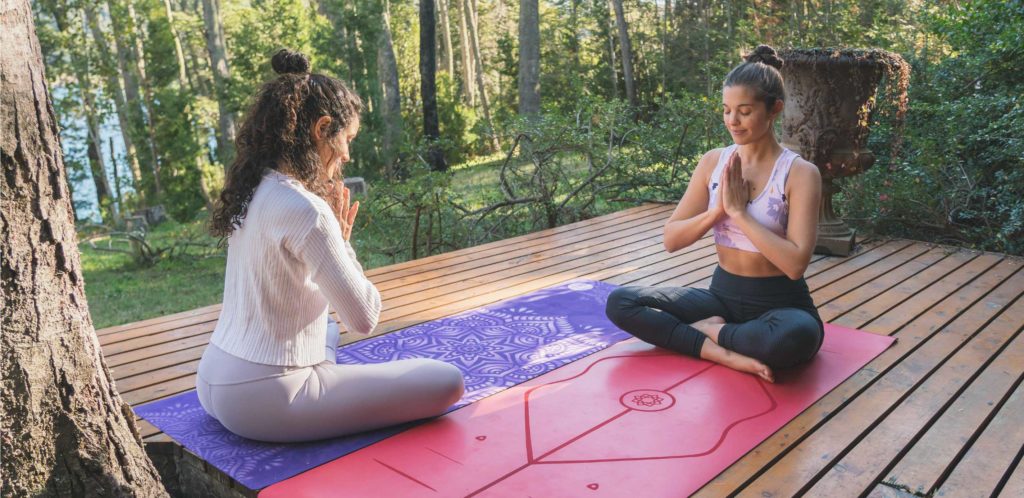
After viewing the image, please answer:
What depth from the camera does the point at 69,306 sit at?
5.33ft

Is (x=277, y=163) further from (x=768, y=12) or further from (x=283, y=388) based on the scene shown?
(x=768, y=12)

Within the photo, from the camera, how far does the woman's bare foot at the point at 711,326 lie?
8.32 feet

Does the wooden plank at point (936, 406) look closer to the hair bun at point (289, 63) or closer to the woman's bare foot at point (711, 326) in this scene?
the woman's bare foot at point (711, 326)

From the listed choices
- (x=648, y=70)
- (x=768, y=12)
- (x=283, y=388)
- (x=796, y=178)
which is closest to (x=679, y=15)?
(x=648, y=70)

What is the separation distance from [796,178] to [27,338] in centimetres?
210

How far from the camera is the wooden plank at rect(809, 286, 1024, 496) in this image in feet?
6.15

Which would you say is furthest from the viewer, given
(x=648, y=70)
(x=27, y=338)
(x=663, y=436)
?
(x=648, y=70)

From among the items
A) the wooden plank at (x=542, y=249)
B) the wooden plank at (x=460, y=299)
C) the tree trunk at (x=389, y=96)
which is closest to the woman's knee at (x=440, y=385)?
the wooden plank at (x=460, y=299)

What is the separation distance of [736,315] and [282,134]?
5.17 ft

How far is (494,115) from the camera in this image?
1103 centimetres

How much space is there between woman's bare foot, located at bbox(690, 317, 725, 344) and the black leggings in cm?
2

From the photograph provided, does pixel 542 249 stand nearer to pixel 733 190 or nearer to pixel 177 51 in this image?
pixel 733 190

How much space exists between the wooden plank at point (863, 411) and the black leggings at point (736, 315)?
0.25m

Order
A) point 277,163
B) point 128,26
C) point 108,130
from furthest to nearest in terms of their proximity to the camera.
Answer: point 108,130, point 128,26, point 277,163
